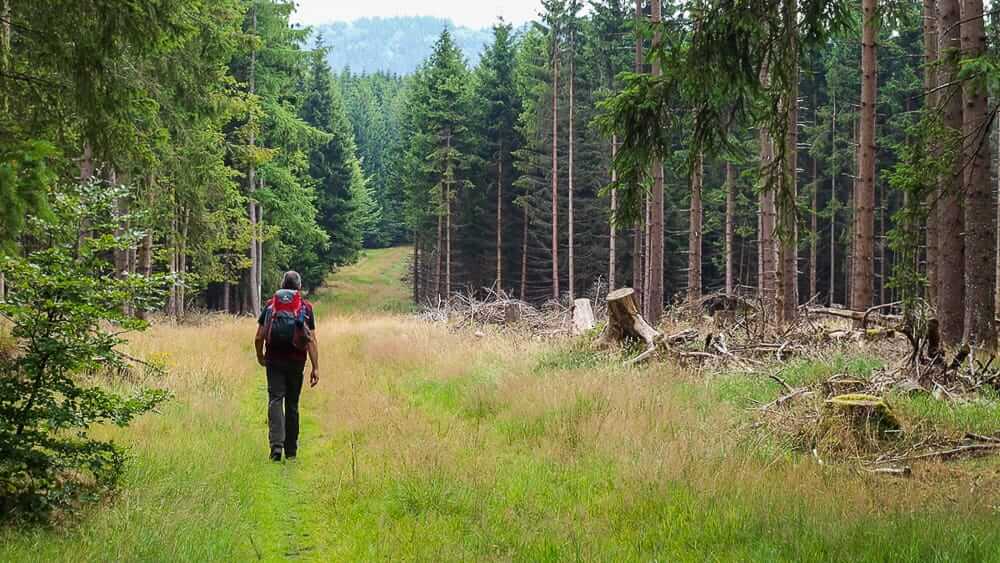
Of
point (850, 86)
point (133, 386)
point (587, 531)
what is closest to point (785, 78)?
point (587, 531)

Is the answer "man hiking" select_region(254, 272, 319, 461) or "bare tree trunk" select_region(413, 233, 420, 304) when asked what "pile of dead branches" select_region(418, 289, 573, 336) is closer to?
"man hiking" select_region(254, 272, 319, 461)

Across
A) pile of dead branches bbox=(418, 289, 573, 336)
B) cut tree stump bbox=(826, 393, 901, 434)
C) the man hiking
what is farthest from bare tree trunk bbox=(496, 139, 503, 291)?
cut tree stump bbox=(826, 393, 901, 434)

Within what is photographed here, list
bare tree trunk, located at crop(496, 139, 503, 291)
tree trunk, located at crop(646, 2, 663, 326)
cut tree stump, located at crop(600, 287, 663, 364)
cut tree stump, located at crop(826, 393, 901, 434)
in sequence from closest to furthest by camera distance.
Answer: cut tree stump, located at crop(826, 393, 901, 434), cut tree stump, located at crop(600, 287, 663, 364), tree trunk, located at crop(646, 2, 663, 326), bare tree trunk, located at crop(496, 139, 503, 291)

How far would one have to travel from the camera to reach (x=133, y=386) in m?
9.96

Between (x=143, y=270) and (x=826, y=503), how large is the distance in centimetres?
1521

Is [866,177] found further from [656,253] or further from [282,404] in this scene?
[282,404]

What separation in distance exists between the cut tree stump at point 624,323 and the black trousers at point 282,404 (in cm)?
583

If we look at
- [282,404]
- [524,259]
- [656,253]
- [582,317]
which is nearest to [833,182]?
[524,259]

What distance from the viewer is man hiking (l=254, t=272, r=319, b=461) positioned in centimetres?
807

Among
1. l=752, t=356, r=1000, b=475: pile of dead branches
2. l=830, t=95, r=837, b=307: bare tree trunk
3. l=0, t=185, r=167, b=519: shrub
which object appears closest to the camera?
l=0, t=185, r=167, b=519: shrub

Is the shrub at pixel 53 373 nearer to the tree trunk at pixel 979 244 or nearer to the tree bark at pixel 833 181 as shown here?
the tree trunk at pixel 979 244

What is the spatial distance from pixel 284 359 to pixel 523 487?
341 cm

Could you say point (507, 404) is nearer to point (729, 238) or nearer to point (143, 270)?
point (143, 270)

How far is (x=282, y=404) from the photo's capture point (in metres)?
8.17
